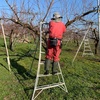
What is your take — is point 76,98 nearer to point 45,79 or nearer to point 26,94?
point 26,94

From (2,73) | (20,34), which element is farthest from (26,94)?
(20,34)

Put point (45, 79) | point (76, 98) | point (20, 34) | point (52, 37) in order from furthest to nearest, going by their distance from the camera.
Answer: point (20, 34) < point (45, 79) < point (52, 37) < point (76, 98)

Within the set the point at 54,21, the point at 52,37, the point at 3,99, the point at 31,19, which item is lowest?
the point at 3,99

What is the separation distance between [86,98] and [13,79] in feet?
9.40

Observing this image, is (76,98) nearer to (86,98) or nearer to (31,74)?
(86,98)

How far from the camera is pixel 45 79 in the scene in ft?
21.2

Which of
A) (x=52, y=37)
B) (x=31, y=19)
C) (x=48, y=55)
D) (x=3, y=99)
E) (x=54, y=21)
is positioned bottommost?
(x=3, y=99)

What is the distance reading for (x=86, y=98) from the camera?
4727 mm

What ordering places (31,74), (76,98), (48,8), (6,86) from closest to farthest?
(76,98), (6,86), (31,74), (48,8)

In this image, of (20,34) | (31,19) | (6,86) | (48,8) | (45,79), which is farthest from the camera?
(20,34)

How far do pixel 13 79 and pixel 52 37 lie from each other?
2.42 meters

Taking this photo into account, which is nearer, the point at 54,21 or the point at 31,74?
the point at 54,21

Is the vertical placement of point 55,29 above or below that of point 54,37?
above

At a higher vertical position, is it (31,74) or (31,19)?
(31,19)
